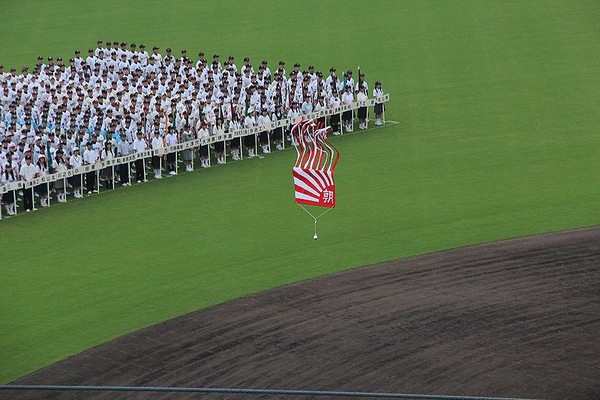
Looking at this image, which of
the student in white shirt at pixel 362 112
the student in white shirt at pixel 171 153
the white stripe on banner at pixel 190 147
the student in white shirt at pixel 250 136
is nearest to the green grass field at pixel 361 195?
the student in white shirt at pixel 362 112

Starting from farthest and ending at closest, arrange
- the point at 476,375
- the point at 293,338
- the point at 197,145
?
1. the point at 197,145
2. the point at 293,338
3. the point at 476,375

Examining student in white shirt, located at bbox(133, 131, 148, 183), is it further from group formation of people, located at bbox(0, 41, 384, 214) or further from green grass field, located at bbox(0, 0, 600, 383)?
green grass field, located at bbox(0, 0, 600, 383)

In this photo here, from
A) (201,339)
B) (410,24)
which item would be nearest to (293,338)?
(201,339)

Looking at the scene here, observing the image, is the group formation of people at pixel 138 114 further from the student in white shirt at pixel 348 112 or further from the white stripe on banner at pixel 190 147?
the white stripe on banner at pixel 190 147

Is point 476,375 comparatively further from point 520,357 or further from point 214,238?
point 214,238

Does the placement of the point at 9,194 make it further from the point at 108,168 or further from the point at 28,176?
the point at 108,168

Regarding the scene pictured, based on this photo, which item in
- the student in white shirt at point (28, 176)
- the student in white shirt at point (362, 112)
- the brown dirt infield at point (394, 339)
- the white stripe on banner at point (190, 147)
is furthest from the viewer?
the student in white shirt at point (362, 112)
